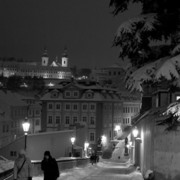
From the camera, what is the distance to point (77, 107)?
215 ft

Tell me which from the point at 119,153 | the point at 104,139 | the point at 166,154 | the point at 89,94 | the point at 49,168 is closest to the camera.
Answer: the point at 49,168

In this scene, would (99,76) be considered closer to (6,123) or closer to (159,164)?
(6,123)

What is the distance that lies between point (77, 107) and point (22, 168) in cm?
5557

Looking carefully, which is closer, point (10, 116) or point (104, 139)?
point (104, 139)

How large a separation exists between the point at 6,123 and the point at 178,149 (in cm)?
4881

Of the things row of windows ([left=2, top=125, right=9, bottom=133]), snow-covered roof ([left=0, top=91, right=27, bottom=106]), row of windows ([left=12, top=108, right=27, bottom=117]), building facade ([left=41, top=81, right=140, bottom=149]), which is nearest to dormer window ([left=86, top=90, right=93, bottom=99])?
building facade ([left=41, top=81, right=140, bottom=149])

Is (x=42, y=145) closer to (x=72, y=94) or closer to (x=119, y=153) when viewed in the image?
(x=119, y=153)

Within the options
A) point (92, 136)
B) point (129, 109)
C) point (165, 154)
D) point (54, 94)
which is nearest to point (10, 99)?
point (54, 94)

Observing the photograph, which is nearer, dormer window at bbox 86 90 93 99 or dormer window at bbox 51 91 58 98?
dormer window at bbox 86 90 93 99

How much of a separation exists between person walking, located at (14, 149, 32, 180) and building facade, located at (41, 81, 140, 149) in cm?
5400

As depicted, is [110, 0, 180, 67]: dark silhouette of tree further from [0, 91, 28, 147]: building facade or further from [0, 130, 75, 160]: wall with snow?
[0, 91, 28, 147]: building facade

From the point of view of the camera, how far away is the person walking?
985cm

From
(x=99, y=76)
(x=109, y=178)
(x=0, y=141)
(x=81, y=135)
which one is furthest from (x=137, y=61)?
(x=99, y=76)

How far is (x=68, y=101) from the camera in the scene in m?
65.2
